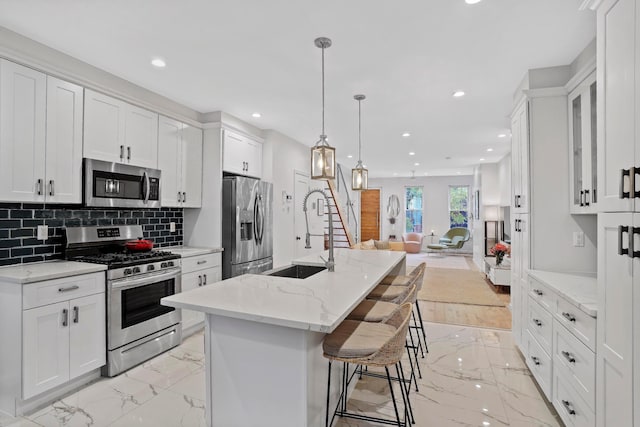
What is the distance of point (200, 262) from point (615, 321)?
3631 mm

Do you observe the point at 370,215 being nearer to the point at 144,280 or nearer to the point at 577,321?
the point at 144,280

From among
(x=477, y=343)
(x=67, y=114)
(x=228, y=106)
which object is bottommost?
(x=477, y=343)

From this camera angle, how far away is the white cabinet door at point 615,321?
1.42m

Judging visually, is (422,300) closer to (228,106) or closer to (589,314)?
(589,314)

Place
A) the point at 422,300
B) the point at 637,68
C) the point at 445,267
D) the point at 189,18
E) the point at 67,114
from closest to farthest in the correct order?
the point at 637,68 → the point at 189,18 → the point at 67,114 → the point at 422,300 → the point at 445,267

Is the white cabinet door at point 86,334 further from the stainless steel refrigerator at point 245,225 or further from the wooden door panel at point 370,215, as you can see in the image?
the wooden door panel at point 370,215

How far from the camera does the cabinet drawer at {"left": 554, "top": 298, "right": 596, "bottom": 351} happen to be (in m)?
1.78

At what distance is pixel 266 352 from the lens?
1.69 m

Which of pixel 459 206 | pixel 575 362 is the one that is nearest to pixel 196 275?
pixel 575 362

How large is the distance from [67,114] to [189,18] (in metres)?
1.42

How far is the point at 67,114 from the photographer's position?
2.85 m

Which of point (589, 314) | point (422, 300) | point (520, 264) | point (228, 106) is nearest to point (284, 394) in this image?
→ point (589, 314)


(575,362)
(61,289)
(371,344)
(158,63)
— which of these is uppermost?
(158,63)

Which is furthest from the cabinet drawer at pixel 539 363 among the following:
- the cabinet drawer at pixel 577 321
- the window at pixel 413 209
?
the window at pixel 413 209
